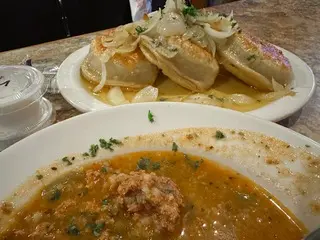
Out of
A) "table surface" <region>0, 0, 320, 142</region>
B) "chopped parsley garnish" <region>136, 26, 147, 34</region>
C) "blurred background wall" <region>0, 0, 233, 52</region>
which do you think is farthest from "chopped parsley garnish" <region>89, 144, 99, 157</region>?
"blurred background wall" <region>0, 0, 233, 52</region>

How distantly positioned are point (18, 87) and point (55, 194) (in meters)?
0.88

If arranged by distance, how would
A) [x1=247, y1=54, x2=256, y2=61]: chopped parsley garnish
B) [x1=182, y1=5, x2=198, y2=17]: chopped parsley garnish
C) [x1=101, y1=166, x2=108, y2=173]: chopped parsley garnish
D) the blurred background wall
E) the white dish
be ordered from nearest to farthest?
the white dish, [x1=101, y1=166, x2=108, y2=173]: chopped parsley garnish, [x1=247, y1=54, x2=256, y2=61]: chopped parsley garnish, [x1=182, y1=5, x2=198, y2=17]: chopped parsley garnish, the blurred background wall

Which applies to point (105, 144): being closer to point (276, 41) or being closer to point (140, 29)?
point (140, 29)

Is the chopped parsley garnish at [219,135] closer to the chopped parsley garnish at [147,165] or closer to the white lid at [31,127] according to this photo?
the chopped parsley garnish at [147,165]

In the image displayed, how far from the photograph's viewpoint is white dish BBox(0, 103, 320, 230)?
1402 millimetres

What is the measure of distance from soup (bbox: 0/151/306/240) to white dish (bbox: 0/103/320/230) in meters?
0.05

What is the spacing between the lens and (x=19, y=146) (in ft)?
4.89

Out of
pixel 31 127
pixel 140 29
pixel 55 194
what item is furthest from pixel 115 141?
pixel 140 29

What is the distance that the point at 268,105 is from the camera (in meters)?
2.01

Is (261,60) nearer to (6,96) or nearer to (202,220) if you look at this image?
(202,220)

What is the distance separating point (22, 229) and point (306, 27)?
2.81 meters

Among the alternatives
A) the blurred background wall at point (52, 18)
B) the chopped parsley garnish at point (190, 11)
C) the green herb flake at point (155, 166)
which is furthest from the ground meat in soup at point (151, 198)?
the blurred background wall at point (52, 18)

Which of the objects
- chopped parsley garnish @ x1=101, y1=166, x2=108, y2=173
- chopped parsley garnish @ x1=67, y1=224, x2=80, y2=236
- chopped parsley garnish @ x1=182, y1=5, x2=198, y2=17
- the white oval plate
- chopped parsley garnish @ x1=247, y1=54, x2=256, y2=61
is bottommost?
the white oval plate

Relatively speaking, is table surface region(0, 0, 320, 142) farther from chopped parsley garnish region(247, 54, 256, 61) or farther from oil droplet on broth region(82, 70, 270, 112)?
chopped parsley garnish region(247, 54, 256, 61)
